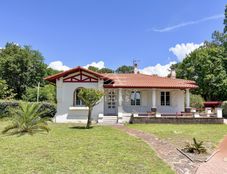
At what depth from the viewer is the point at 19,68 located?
55.8 m

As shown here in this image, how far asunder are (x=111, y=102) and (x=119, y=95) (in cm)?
173

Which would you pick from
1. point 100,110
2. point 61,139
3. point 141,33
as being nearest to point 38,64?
point 141,33

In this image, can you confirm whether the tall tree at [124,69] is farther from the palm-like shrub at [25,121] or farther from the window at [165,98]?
the palm-like shrub at [25,121]

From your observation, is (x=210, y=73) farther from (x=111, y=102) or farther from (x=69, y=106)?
(x=69, y=106)

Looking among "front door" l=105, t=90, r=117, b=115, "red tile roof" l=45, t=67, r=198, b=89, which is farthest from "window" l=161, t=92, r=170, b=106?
"front door" l=105, t=90, r=117, b=115

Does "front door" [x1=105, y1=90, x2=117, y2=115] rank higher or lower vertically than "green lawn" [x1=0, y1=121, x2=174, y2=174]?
higher

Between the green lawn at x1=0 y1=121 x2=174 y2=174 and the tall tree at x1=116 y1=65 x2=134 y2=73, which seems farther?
the tall tree at x1=116 y1=65 x2=134 y2=73

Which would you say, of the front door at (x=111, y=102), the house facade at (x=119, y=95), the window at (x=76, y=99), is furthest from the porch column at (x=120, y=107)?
the window at (x=76, y=99)

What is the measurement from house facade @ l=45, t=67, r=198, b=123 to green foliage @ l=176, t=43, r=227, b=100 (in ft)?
49.5

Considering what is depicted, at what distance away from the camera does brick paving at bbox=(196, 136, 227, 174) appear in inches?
343

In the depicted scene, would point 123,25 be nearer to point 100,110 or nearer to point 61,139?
point 100,110

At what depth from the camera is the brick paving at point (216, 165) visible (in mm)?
8711

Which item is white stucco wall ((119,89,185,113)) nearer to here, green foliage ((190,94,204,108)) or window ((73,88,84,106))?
window ((73,88,84,106))

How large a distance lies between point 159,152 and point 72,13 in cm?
1749
